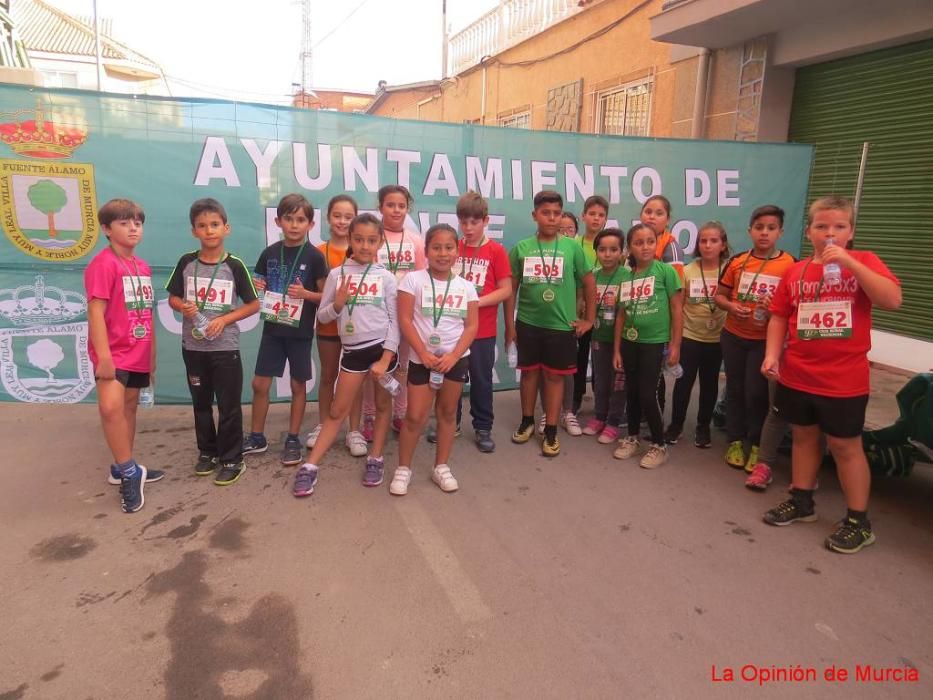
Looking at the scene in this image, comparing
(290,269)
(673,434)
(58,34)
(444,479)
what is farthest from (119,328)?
(58,34)

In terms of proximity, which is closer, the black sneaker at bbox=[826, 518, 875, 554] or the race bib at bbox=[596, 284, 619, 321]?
the black sneaker at bbox=[826, 518, 875, 554]

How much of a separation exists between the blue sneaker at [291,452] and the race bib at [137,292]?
46.5 inches

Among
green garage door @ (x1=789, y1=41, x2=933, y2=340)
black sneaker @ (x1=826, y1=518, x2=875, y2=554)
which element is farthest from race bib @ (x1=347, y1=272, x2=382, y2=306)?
green garage door @ (x1=789, y1=41, x2=933, y2=340)

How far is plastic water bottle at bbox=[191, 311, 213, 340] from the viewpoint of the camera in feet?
11.1

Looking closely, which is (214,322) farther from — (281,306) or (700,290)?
(700,290)

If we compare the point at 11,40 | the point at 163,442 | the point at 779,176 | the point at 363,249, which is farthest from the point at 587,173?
the point at 11,40

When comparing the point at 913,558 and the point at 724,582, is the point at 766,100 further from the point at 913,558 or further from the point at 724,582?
the point at 724,582

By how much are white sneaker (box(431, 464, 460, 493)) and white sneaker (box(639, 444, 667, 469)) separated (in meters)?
1.29

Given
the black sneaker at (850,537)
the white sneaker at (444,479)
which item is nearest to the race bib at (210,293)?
the white sneaker at (444,479)

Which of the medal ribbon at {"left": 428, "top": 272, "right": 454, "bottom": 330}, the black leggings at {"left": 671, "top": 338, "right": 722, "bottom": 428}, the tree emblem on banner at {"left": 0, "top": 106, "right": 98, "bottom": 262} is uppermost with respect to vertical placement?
the tree emblem on banner at {"left": 0, "top": 106, "right": 98, "bottom": 262}

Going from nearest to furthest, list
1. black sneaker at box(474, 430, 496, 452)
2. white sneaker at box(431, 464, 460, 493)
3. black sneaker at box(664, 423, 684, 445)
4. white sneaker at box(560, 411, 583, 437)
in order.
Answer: white sneaker at box(431, 464, 460, 493) → black sneaker at box(474, 430, 496, 452) → black sneaker at box(664, 423, 684, 445) → white sneaker at box(560, 411, 583, 437)

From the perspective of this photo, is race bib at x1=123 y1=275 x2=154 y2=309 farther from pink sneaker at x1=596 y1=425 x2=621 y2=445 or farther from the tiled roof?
the tiled roof

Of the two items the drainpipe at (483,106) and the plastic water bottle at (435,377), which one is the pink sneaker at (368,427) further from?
the drainpipe at (483,106)

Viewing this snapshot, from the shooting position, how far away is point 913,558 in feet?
9.50
